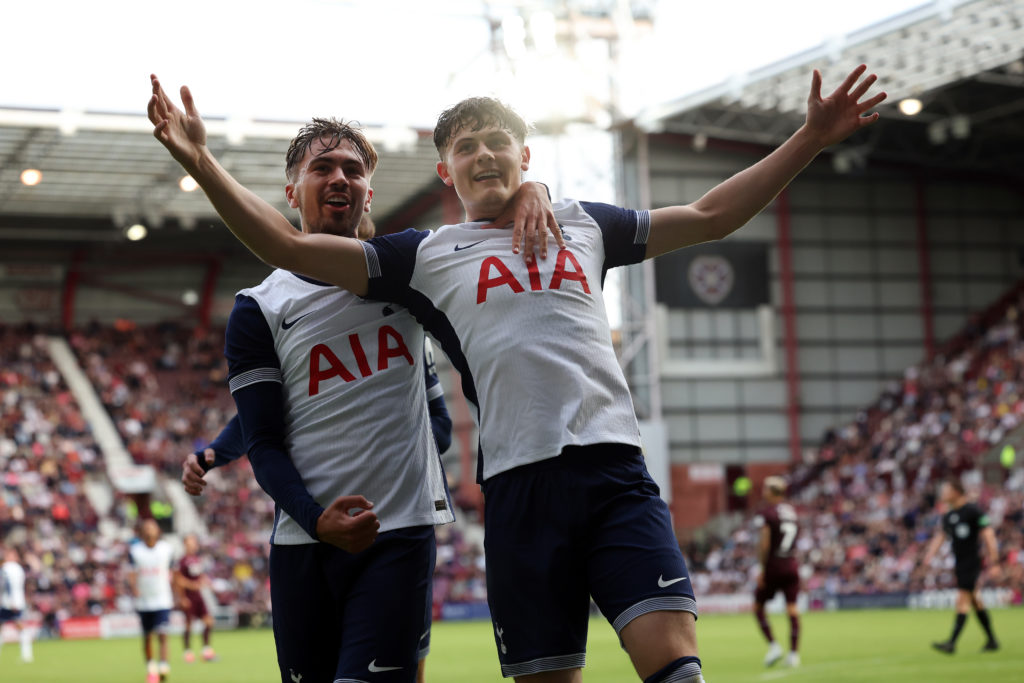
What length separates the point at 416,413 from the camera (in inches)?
167

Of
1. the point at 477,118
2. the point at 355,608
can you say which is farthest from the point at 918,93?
the point at 355,608

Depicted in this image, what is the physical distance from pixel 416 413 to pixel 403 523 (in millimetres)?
385

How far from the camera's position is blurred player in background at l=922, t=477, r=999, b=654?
14242 millimetres

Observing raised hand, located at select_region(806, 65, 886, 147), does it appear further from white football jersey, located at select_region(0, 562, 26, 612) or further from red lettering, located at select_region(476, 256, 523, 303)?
white football jersey, located at select_region(0, 562, 26, 612)

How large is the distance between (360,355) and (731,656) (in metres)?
12.6

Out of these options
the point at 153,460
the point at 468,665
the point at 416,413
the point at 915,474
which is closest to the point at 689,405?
the point at 915,474

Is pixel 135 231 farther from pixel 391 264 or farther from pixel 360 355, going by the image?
pixel 391 264

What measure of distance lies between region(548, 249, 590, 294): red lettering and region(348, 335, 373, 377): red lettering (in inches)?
28.2

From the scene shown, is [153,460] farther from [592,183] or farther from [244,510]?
[592,183]

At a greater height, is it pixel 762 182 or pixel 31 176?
pixel 31 176

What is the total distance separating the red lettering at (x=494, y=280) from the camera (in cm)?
378

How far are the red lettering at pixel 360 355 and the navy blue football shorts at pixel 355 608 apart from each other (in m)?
0.52

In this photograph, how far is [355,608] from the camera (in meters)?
3.96

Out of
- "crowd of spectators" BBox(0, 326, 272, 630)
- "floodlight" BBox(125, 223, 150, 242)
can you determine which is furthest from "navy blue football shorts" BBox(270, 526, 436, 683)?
"floodlight" BBox(125, 223, 150, 242)
